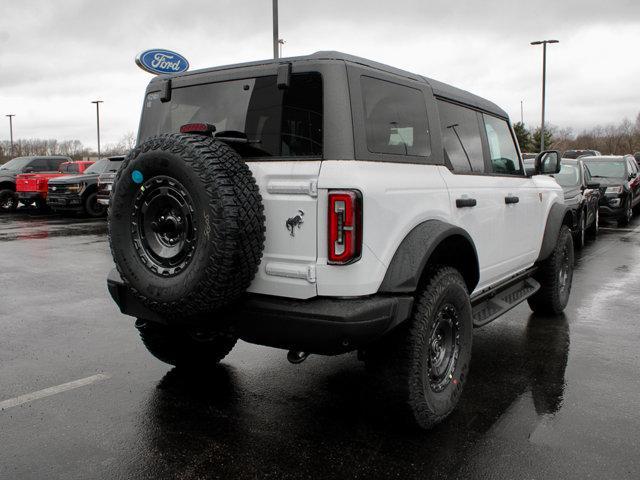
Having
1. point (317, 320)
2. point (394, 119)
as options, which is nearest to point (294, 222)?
point (317, 320)

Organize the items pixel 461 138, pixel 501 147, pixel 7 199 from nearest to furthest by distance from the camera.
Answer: pixel 461 138
pixel 501 147
pixel 7 199

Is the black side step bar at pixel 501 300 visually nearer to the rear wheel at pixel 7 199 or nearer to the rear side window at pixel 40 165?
the rear wheel at pixel 7 199

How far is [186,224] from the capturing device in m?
2.96

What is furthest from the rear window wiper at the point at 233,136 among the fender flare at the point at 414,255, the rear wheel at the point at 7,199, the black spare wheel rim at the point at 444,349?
the rear wheel at the point at 7,199

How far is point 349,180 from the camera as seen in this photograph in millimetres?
2822

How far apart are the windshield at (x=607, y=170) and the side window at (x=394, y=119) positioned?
41.9 feet

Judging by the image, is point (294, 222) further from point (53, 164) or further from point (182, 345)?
point (53, 164)

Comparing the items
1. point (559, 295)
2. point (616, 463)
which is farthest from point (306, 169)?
point (559, 295)

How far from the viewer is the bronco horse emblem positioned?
9.57 feet

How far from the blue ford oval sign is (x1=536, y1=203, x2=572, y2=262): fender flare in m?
7.58

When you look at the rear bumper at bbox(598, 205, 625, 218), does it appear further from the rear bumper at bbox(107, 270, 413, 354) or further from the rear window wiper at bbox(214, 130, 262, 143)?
the rear window wiper at bbox(214, 130, 262, 143)

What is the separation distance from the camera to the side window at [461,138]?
3.85 m

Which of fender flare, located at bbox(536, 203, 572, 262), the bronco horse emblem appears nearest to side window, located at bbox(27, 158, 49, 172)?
fender flare, located at bbox(536, 203, 572, 262)

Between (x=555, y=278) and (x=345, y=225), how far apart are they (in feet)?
11.6
